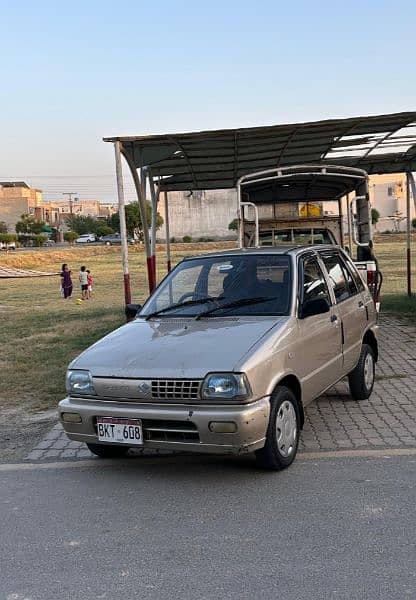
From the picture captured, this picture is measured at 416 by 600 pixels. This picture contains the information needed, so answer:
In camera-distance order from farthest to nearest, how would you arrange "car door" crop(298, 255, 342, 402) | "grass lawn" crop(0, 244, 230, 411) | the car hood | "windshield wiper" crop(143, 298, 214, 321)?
"grass lawn" crop(0, 244, 230, 411)
"windshield wiper" crop(143, 298, 214, 321)
"car door" crop(298, 255, 342, 402)
the car hood

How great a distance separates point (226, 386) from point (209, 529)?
902 millimetres

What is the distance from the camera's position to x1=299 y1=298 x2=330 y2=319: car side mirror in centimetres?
509

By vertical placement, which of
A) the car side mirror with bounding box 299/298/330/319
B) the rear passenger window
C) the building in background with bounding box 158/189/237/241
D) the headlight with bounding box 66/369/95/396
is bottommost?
the headlight with bounding box 66/369/95/396

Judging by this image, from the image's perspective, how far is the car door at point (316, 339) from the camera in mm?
5004

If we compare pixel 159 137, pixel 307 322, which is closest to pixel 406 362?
pixel 307 322

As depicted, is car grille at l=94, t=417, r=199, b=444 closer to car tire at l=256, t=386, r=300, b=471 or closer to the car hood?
the car hood

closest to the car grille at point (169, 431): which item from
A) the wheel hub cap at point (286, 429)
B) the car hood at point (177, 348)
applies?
the car hood at point (177, 348)

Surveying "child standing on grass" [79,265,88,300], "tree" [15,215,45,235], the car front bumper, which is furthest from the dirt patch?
"tree" [15,215,45,235]

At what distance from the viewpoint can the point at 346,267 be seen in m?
6.59

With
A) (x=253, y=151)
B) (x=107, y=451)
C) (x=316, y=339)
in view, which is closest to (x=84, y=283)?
(x=253, y=151)

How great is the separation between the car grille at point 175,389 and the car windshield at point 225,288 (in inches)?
43.8

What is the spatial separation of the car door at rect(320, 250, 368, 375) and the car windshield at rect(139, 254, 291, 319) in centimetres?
76

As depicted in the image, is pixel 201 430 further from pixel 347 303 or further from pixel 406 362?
pixel 406 362

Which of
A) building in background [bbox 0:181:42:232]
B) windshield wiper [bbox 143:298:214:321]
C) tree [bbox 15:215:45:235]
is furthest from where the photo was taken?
building in background [bbox 0:181:42:232]
